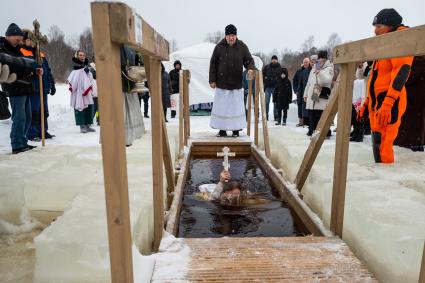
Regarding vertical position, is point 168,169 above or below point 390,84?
below

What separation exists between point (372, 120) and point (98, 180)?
2927 millimetres

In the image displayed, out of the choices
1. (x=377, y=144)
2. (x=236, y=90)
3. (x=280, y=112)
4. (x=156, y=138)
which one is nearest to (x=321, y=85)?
(x=236, y=90)

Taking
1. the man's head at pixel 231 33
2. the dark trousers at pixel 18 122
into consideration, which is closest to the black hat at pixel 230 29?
the man's head at pixel 231 33

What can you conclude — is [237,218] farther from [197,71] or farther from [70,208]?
[197,71]

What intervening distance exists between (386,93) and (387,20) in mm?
759

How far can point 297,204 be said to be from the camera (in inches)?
127

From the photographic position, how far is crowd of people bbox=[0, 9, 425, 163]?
3.57m

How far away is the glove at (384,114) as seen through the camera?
138 inches

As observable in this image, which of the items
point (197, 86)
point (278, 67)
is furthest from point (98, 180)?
point (197, 86)

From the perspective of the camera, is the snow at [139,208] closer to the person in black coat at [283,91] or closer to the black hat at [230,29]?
the black hat at [230,29]

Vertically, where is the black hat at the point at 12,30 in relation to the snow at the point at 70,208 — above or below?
above

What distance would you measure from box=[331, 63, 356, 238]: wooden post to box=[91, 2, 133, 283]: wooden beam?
1463mm

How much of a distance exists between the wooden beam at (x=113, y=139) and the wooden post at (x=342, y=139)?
146 cm

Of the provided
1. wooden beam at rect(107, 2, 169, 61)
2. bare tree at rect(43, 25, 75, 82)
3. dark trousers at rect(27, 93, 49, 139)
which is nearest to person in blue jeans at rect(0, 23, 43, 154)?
dark trousers at rect(27, 93, 49, 139)
